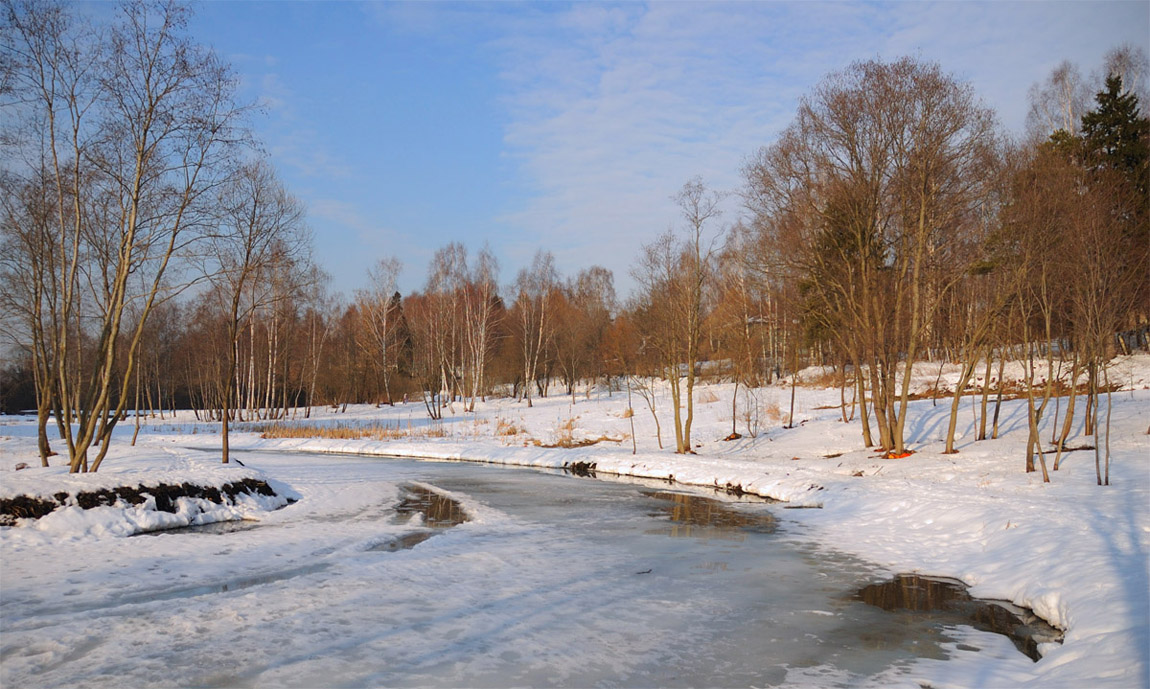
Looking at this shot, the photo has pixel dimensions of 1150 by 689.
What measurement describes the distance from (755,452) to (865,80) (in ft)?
43.3

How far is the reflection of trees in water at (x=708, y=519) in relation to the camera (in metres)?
13.0

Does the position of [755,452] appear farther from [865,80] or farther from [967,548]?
[967,548]

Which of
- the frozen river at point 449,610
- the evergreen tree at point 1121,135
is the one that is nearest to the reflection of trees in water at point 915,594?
the frozen river at point 449,610

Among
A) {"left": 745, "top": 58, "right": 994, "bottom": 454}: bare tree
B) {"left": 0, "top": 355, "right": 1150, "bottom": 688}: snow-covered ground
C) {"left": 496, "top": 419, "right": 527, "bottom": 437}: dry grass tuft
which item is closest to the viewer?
{"left": 0, "top": 355, "right": 1150, "bottom": 688}: snow-covered ground

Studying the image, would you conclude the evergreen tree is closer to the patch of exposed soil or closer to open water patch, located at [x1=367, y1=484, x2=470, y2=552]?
open water patch, located at [x1=367, y1=484, x2=470, y2=552]

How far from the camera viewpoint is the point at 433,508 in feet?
50.9

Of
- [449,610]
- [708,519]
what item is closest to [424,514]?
[708,519]

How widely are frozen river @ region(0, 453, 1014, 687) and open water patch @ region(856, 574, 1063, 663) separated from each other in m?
0.30

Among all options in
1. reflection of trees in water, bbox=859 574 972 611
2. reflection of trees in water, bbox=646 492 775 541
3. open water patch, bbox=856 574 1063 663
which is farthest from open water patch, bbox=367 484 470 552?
open water patch, bbox=856 574 1063 663

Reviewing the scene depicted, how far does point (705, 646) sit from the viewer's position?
6.64 m

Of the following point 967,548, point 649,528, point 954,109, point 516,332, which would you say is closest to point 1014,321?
point 954,109

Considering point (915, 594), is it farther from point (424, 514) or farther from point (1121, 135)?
point (1121, 135)

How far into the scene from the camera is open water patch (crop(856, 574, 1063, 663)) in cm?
705

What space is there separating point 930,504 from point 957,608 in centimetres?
578
